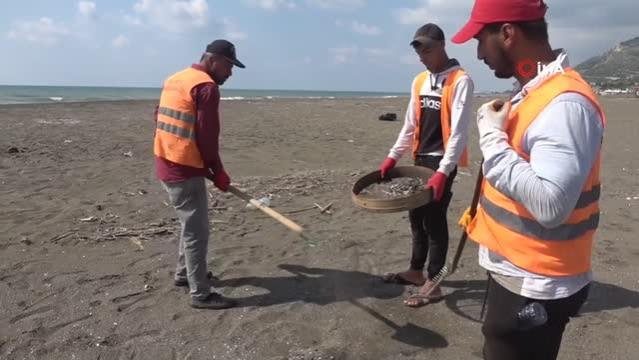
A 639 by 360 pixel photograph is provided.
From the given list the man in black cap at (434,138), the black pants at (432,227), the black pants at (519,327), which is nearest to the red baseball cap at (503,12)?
the black pants at (519,327)

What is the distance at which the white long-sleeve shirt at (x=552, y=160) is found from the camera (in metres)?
1.74

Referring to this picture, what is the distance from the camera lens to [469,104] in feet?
13.9

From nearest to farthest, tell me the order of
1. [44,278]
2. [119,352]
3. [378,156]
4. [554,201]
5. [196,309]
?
[554,201] → [119,352] → [196,309] → [44,278] → [378,156]

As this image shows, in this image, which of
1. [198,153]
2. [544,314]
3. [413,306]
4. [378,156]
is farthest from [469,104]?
[378,156]

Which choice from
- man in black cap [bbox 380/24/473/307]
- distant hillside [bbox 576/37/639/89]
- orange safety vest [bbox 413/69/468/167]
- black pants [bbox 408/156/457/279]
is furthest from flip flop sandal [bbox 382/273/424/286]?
distant hillside [bbox 576/37/639/89]

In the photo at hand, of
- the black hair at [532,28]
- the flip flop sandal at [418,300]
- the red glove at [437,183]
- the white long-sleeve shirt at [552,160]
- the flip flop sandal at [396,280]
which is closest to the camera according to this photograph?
the white long-sleeve shirt at [552,160]

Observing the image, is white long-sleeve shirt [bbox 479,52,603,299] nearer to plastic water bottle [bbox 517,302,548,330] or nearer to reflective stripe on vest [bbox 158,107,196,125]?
plastic water bottle [bbox 517,302,548,330]

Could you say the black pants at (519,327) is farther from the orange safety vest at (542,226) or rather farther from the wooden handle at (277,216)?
the wooden handle at (277,216)

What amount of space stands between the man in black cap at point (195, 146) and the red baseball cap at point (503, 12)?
8.66ft

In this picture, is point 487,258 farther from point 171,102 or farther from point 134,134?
point 134,134

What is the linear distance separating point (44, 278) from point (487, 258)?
4455 mm

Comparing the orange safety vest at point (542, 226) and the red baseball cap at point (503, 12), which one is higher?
the red baseball cap at point (503, 12)

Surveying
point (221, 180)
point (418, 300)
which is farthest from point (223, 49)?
point (418, 300)

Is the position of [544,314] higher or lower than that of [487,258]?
lower
